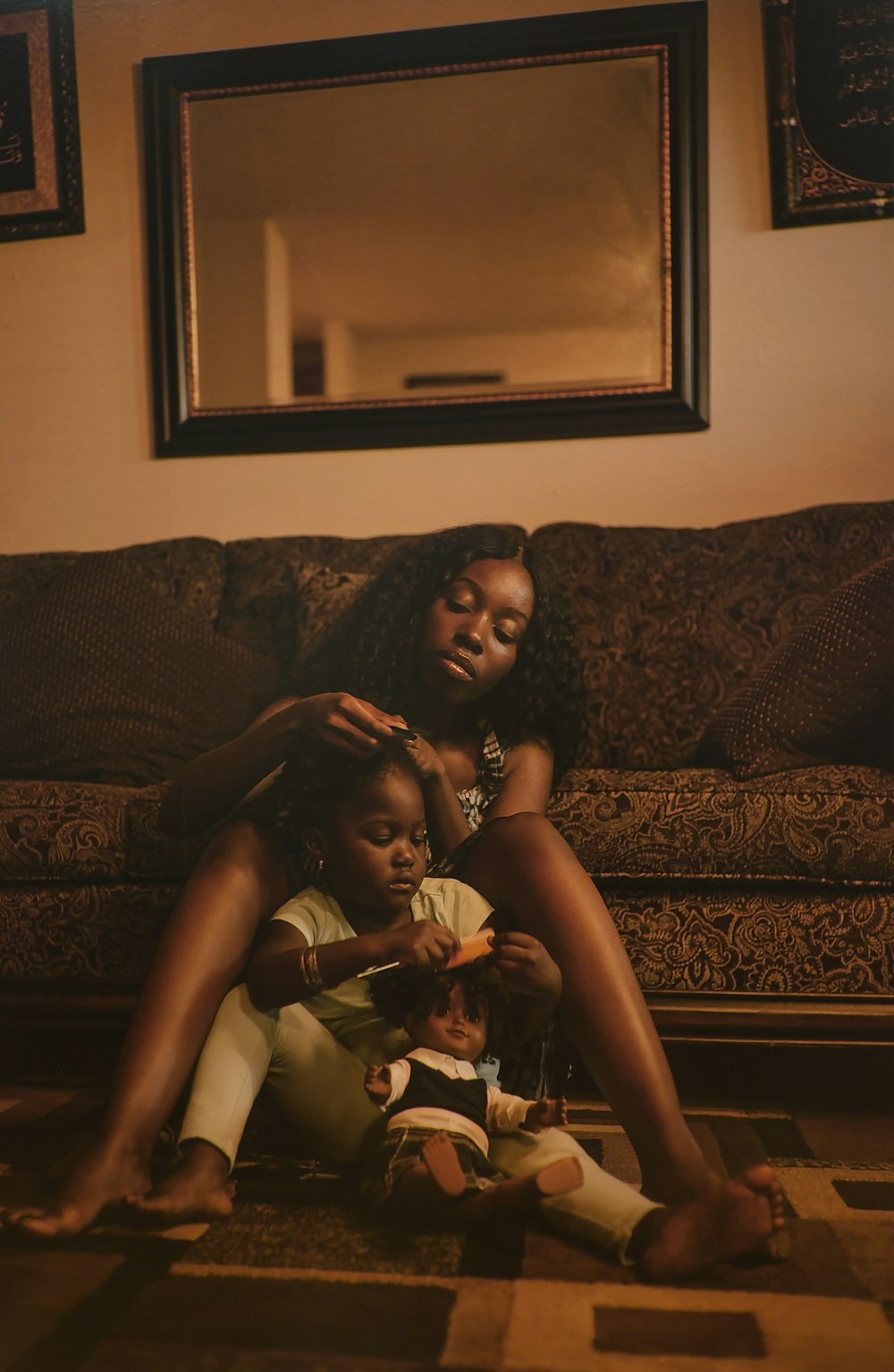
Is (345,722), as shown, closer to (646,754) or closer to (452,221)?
(646,754)

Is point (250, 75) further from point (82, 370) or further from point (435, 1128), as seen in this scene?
point (435, 1128)

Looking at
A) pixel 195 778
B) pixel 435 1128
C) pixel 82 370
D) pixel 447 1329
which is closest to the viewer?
pixel 447 1329

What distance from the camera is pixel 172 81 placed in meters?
2.14

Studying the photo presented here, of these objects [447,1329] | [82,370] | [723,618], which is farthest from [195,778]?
[82,370]

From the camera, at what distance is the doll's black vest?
3.30 ft

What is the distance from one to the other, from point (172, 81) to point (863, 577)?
174 cm

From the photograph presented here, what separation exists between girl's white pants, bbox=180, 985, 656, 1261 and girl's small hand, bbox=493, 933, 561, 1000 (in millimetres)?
136

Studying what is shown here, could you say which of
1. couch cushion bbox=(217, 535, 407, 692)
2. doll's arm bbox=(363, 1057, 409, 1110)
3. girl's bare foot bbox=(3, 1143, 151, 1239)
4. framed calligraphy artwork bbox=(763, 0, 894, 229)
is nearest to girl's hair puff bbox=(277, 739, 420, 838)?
doll's arm bbox=(363, 1057, 409, 1110)

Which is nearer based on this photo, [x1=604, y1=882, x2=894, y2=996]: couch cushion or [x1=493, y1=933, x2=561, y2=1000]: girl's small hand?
[x1=493, y1=933, x2=561, y2=1000]: girl's small hand

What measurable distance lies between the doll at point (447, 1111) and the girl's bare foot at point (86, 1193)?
0.79ft

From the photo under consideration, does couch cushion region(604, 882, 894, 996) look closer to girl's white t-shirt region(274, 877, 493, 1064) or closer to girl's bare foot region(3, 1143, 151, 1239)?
girl's white t-shirt region(274, 877, 493, 1064)

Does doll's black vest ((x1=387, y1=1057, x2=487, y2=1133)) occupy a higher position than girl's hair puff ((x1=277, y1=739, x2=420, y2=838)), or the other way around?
girl's hair puff ((x1=277, y1=739, x2=420, y2=838))

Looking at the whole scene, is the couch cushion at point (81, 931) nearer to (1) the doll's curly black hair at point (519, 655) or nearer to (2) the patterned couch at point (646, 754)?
(2) the patterned couch at point (646, 754)

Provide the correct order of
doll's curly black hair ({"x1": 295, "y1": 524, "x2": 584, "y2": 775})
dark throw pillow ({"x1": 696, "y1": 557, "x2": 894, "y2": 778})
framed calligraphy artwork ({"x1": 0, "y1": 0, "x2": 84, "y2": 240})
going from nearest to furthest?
doll's curly black hair ({"x1": 295, "y1": 524, "x2": 584, "y2": 775}) → dark throw pillow ({"x1": 696, "y1": 557, "x2": 894, "y2": 778}) → framed calligraphy artwork ({"x1": 0, "y1": 0, "x2": 84, "y2": 240})
